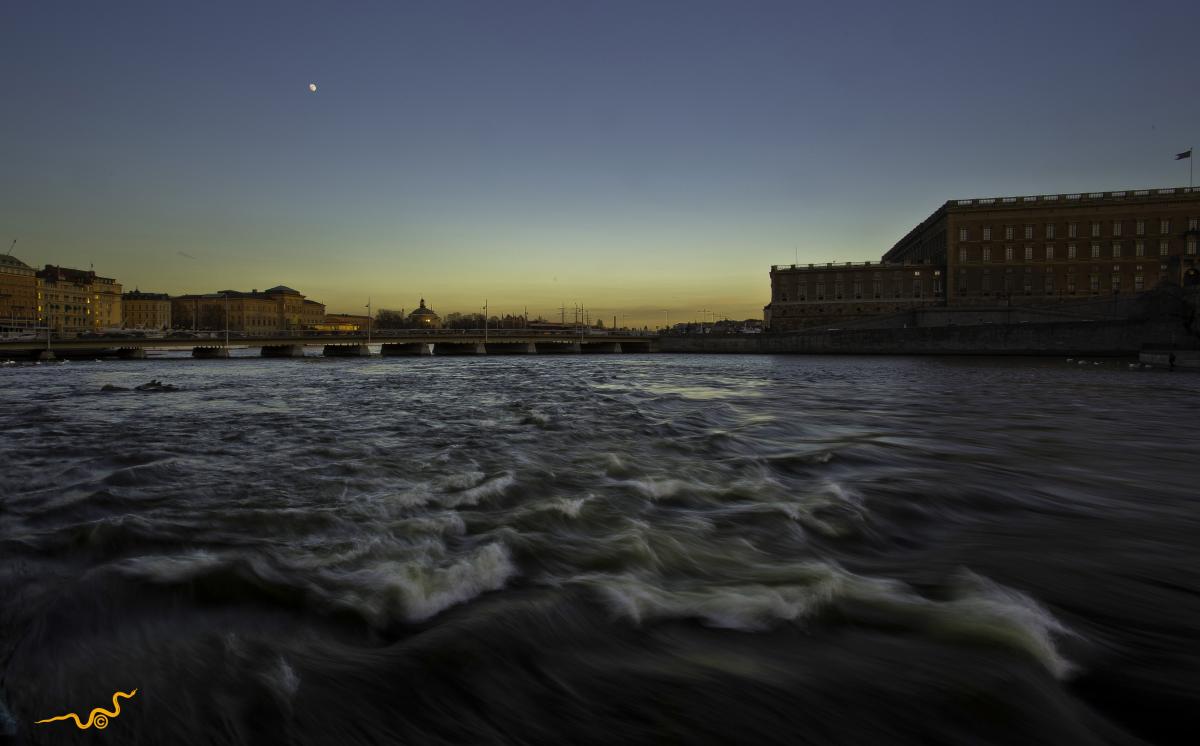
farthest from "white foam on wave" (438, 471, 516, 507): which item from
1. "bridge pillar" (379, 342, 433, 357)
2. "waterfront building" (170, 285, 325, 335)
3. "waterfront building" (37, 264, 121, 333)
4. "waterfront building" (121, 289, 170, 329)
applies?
"waterfront building" (121, 289, 170, 329)

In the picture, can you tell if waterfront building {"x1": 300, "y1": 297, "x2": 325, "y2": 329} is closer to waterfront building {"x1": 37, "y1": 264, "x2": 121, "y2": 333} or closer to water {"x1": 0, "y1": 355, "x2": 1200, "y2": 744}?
waterfront building {"x1": 37, "y1": 264, "x2": 121, "y2": 333}

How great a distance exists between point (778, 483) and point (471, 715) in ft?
15.9

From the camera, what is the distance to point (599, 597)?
3504 millimetres

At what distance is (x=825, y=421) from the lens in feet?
41.5

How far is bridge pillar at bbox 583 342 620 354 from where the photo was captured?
Answer: 89.9 meters

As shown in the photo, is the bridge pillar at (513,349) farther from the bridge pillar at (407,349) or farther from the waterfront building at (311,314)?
the waterfront building at (311,314)

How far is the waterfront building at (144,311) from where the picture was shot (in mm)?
164250

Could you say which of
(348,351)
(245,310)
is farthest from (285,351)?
(245,310)

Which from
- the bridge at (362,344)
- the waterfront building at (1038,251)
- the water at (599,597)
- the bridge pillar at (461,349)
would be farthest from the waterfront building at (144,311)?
the water at (599,597)

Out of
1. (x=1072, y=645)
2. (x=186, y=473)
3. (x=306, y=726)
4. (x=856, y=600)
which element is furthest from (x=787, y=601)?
(x=186, y=473)

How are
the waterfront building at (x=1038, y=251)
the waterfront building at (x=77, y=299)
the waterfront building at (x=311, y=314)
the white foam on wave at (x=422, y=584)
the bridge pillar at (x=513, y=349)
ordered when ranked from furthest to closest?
1. the waterfront building at (x=311, y=314)
2. the waterfront building at (x=77, y=299)
3. the bridge pillar at (x=513, y=349)
4. the waterfront building at (x=1038, y=251)
5. the white foam on wave at (x=422, y=584)

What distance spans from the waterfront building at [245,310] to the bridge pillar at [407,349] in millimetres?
81040

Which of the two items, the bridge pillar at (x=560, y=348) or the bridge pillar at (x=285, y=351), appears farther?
the bridge pillar at (x=560, y=348)

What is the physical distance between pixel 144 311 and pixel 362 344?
13532cm
